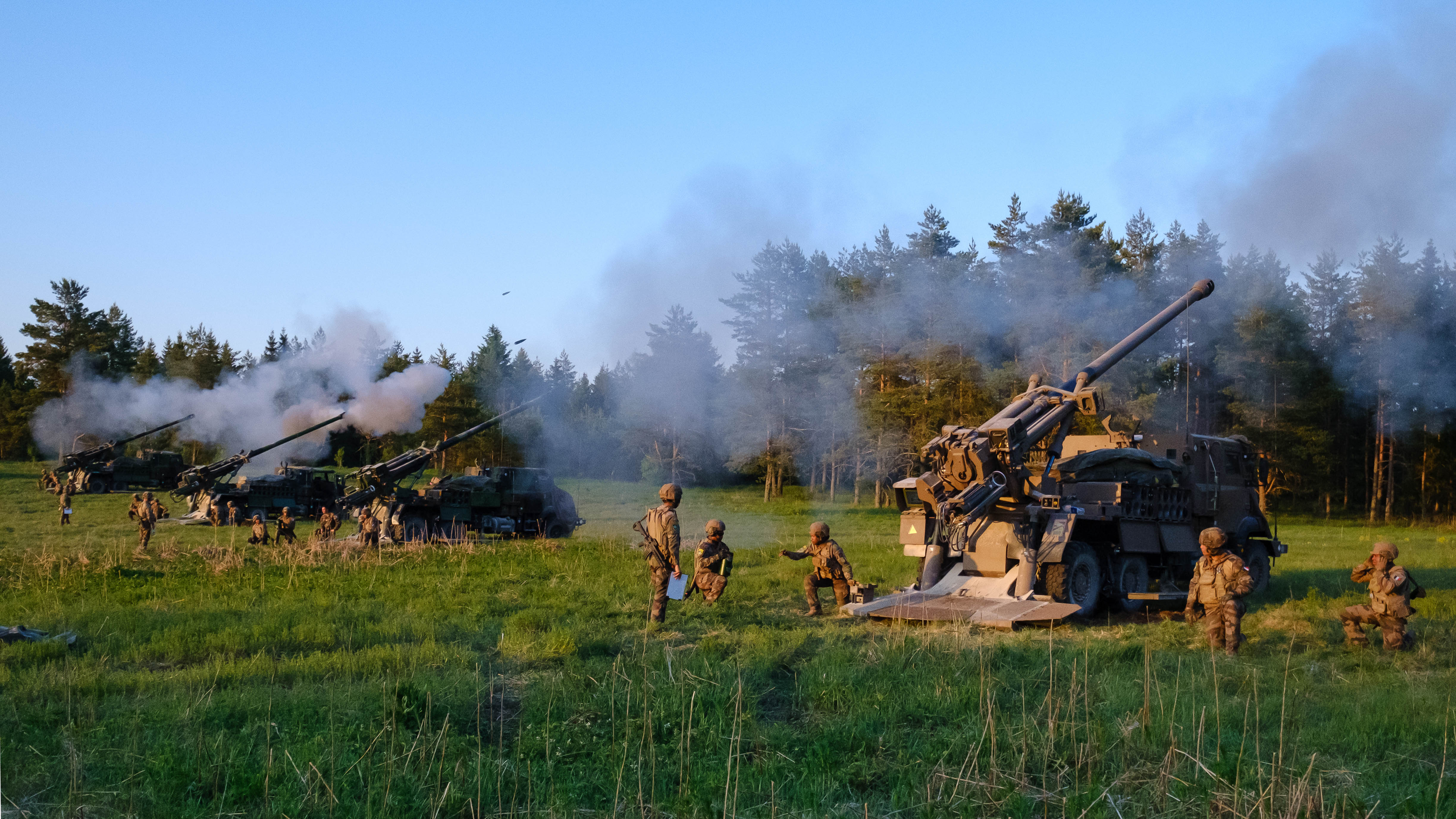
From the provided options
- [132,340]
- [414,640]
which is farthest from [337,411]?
[132,340]

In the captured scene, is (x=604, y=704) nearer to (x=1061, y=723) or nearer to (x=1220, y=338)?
(x=1061, y=723)

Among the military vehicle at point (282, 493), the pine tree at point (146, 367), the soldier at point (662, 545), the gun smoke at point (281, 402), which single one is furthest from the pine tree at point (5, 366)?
the soldier at point (662, 545)

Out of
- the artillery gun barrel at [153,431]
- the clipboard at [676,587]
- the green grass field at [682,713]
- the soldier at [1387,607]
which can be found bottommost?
the green grass field at [682,713]

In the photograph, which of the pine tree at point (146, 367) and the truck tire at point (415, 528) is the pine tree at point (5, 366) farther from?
the truck tire at point (415, 528)

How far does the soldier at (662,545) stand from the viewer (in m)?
11.2

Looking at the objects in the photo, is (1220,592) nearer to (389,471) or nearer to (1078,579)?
(1078,579)

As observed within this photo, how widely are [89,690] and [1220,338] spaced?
105ft

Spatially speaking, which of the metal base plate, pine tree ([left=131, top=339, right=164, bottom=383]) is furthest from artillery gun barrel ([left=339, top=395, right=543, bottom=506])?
pine tree ([left=131, top=339, right=164, bottom=383])

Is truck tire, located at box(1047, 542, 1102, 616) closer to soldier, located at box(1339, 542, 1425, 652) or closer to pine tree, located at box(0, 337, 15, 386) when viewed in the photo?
soldier, located at box(1339, 542, 1425, 652)

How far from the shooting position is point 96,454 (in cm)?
3562

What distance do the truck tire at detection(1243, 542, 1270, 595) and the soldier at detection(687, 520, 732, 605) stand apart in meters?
8.07

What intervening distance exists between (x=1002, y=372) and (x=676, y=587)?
1998 centimetres

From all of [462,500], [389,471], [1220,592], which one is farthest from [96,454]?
[1220,592]

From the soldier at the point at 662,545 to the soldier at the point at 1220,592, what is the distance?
5160mm
